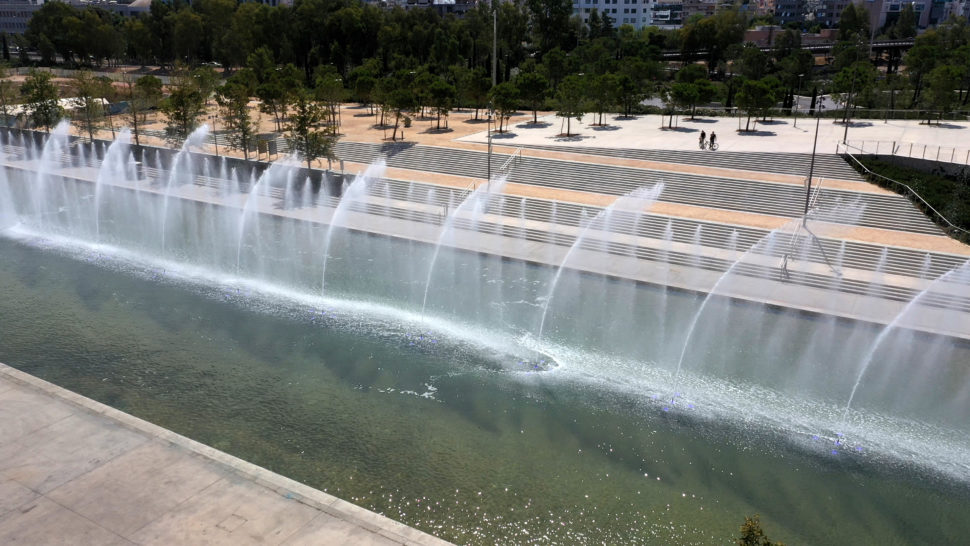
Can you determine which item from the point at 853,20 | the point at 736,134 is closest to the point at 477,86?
the point at 736,134

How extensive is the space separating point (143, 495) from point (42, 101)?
52200 mm

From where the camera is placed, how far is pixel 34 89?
5481 cm

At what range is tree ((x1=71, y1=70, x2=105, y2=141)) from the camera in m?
52.4

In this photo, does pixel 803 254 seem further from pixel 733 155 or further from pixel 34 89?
pixel 34 89

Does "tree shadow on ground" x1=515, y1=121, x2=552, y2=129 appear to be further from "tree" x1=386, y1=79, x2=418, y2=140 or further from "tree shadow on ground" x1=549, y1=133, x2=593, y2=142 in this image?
"tree" x1=386, y1=79, x2=418, y2=140

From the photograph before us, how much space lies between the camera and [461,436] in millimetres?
17391

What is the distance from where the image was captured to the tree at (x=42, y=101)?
54531 millimetres

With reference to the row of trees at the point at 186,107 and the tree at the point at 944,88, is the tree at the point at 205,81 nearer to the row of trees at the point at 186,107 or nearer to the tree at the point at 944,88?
the row of trees at the point at 186,107

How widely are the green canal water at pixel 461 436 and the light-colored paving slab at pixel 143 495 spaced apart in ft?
3.70

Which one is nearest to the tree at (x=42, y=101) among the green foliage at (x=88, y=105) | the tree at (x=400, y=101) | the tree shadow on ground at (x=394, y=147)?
the green foliage at (x=88, y=105)

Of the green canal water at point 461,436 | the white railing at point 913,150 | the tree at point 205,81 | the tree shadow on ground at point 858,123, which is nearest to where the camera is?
the green canal water at point 461,436

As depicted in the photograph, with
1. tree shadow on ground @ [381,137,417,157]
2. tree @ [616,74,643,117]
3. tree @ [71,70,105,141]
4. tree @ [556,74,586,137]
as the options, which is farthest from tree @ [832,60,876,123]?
tree @ [71,70,105,141]

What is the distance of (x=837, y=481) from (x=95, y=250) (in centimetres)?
3017

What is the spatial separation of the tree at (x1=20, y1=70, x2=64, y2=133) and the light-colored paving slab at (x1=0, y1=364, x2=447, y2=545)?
47.1 m
